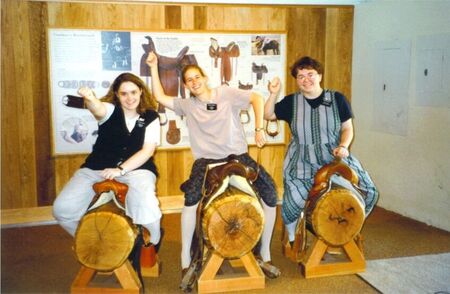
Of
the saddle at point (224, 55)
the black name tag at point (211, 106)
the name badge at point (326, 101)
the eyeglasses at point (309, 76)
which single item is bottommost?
the black name tag at point (211, 106)

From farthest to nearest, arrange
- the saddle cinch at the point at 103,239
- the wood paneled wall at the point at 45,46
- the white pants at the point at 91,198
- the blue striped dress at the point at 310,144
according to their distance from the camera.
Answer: the wood paneled wall at the point at 45,46, the blue striped dress at the point at 310,144, the white pants at the point at 91,198, the saddle cinch at the point at 103,239

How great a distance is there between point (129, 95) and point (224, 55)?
169 cm

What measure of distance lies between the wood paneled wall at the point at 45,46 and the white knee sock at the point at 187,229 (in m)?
1.60

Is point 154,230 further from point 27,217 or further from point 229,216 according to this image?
point 27,217

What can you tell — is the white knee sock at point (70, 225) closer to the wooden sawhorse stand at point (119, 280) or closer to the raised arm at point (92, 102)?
the wooden sawhorse stand at point (119, 280)

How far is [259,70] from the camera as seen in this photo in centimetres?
444

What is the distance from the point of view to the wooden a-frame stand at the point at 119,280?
8.54 feet

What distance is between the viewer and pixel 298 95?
10.3ft

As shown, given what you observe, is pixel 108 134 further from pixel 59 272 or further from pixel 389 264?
pixel 389 264

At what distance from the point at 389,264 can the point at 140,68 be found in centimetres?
254

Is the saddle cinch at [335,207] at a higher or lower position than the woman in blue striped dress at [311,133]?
lower

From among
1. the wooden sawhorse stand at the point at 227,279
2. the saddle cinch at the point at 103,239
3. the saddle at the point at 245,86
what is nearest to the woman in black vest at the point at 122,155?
the saddle cinch at the point at 103,239

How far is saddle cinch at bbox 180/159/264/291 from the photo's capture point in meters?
2.50

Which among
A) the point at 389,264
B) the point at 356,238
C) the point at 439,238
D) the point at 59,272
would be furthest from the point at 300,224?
the point at 59,272
